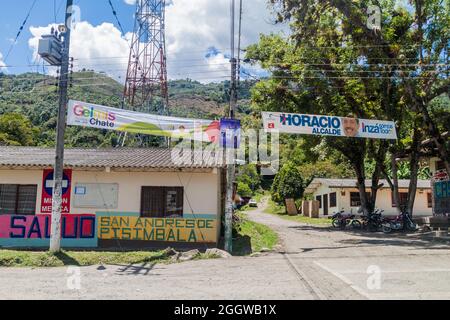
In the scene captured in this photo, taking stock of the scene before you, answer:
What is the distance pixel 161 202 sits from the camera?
15.8 meters

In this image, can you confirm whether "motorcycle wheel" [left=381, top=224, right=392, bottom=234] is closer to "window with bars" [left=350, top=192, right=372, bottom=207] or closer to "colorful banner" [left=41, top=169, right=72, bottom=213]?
"window with bars" [left=350, top=192, right=372, bottom=207]

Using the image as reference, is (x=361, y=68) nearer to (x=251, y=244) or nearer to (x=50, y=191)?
(x=251, y=244)

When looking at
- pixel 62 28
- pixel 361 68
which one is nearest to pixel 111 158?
pixel 62 28

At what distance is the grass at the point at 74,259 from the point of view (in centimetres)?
1217

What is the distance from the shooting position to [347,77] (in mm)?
21000

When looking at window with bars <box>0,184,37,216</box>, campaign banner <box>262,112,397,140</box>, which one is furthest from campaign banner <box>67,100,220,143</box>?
window with bars <box>0,184,37,216</box>

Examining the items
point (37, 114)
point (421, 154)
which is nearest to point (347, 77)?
point (421, 154)

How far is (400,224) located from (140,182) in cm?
1349

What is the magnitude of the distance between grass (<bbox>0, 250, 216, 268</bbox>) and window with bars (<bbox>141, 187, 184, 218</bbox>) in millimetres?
2693

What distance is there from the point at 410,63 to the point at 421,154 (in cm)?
539

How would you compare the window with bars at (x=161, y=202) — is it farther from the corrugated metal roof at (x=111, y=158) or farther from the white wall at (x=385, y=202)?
the white wall at (x=385, y=202)

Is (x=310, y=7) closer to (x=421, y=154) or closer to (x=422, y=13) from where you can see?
(x=422, y=13)

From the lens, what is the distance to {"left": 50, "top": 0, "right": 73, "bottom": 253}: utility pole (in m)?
13.4
